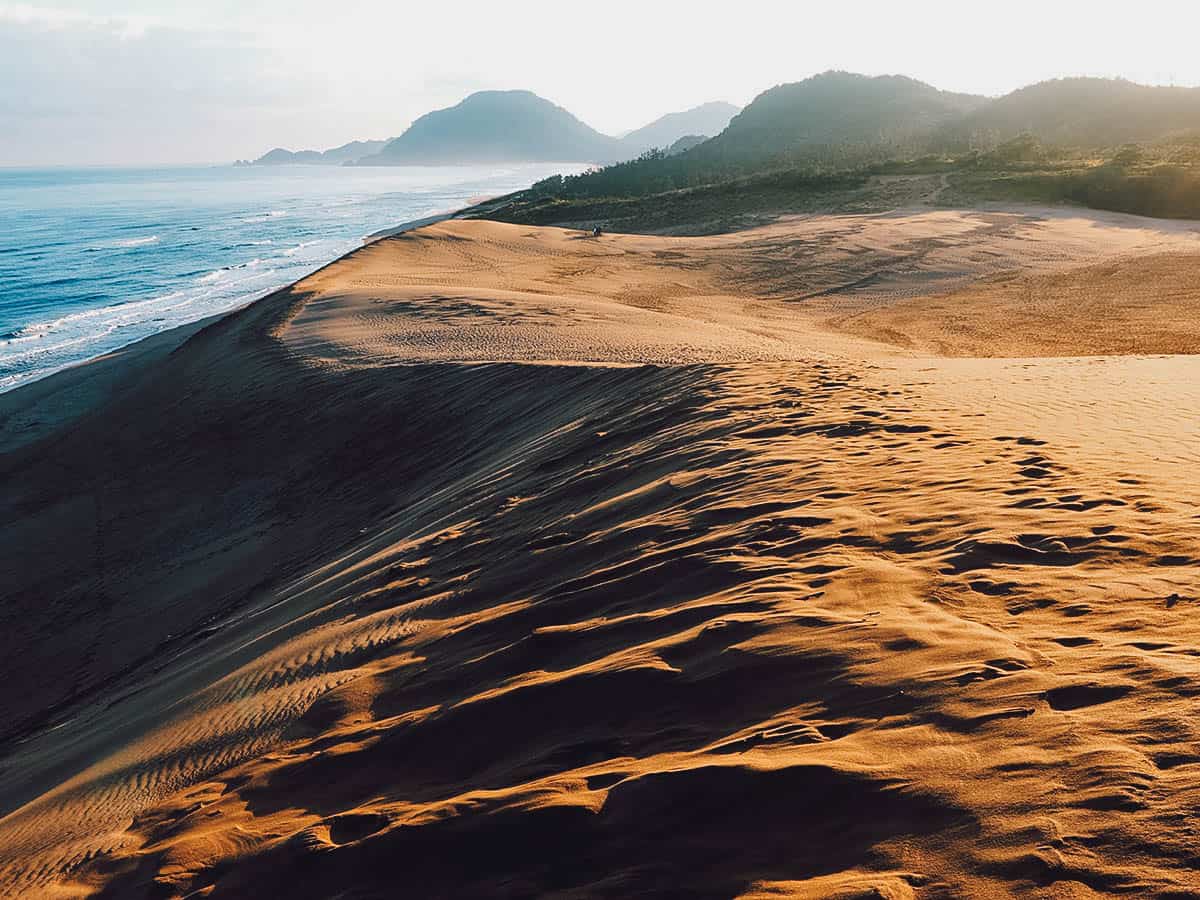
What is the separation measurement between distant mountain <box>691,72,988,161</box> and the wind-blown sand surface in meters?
61.4

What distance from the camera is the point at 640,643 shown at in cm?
372

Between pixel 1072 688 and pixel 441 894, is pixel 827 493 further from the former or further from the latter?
pixel 441 894

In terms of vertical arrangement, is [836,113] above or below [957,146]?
above

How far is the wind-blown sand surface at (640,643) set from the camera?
246cm

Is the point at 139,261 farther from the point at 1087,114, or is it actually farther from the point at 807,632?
the point at 1087,114

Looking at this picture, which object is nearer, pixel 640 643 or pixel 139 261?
pixel 640 643

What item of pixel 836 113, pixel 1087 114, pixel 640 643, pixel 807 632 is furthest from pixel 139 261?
pixel 836 113

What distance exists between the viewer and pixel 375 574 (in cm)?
605

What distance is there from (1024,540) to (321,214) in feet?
246

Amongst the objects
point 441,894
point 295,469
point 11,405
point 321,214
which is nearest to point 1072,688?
point 441,894

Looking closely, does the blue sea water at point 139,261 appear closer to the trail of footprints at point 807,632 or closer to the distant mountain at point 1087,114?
the trail of footprints at point 807,632

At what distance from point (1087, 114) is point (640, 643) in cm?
7446

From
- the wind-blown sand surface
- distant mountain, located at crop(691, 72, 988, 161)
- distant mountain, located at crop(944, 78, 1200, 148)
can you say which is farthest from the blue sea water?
distant mountain, located at crop(944, 78, 1200, 148)

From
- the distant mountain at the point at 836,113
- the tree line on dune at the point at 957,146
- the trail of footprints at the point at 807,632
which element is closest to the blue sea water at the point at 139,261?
the tree line on dune at the point at 957,146
